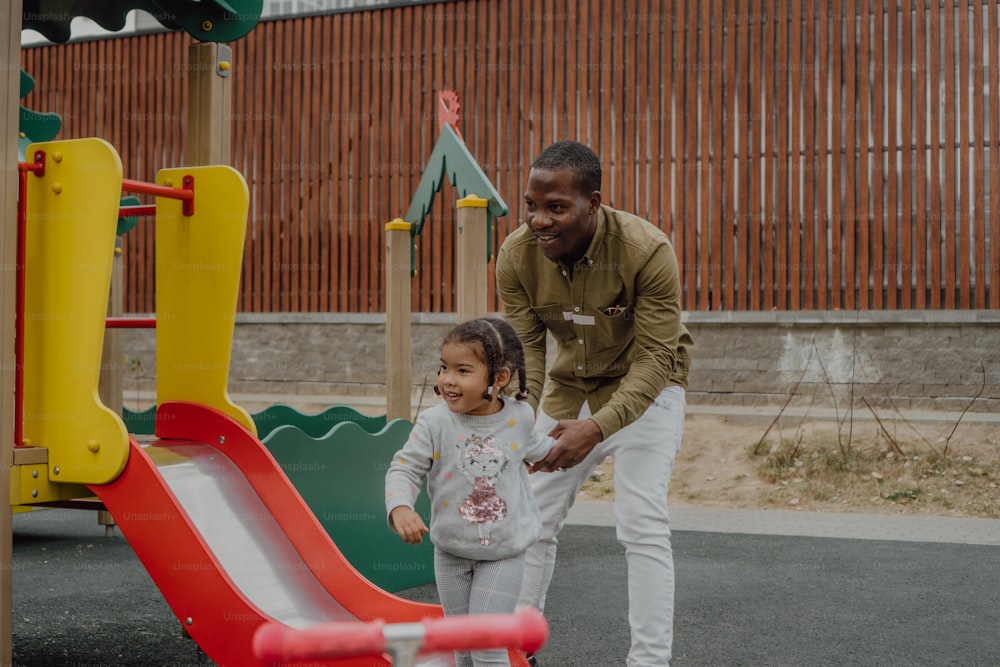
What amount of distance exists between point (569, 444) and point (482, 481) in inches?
13.2

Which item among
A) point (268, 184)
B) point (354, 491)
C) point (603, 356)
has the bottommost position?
point (354, 491)

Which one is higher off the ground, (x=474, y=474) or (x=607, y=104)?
(x=607, y=104)

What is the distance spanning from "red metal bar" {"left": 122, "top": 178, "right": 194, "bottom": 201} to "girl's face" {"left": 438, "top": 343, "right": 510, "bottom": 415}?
1443 mm

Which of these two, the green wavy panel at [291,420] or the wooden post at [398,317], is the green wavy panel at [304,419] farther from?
the wooden post at [398,317]

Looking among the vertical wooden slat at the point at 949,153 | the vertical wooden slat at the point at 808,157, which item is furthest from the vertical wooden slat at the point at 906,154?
the vertical wooden slat at the point at 808,157

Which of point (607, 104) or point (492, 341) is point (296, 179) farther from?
point (492, 341)

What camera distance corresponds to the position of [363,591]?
362 centimetres

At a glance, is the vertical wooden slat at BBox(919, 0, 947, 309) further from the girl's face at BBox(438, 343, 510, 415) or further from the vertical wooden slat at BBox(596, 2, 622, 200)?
the girl's face at BBox(438, 343, 510, 415)

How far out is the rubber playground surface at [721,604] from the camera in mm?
4168

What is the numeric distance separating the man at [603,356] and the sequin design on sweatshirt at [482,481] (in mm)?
232

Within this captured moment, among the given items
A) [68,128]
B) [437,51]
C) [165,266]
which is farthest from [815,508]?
[68,128]

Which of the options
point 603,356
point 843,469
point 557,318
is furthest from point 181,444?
point 843,469

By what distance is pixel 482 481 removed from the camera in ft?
9.02

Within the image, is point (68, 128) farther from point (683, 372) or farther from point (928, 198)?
point (683, 372)
